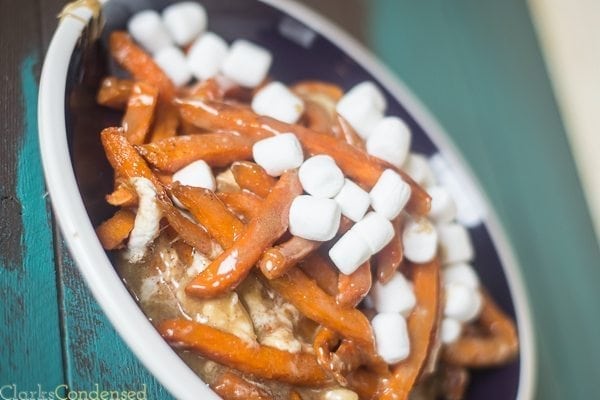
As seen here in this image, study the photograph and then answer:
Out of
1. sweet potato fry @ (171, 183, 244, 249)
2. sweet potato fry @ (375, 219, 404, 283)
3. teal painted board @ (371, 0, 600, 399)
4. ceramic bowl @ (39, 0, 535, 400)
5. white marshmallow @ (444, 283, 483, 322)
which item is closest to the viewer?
ceramic bowl @ (39, 0, 535, 400)

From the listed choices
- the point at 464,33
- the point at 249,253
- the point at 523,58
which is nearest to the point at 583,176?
the point at 523,58

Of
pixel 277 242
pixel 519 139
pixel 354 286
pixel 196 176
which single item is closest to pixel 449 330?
pixel 354 286

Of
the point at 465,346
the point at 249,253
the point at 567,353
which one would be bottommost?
the point at 567,353

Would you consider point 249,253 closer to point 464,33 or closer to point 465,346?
point 465,346

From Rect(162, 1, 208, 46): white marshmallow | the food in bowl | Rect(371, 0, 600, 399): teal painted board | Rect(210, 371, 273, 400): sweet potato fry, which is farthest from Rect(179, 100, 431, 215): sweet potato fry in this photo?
Rect(371, 0, 600, 399): teal painted board

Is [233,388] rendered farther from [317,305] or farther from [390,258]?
[390,258]

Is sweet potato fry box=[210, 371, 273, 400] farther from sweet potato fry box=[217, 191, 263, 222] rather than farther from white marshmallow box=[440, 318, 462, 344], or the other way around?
white marshmallow box=[440, 318, 462, 344]

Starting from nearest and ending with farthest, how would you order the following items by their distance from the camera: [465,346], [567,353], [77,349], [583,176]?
[77,349]
[465,346]
[567,353]
[583,176]
